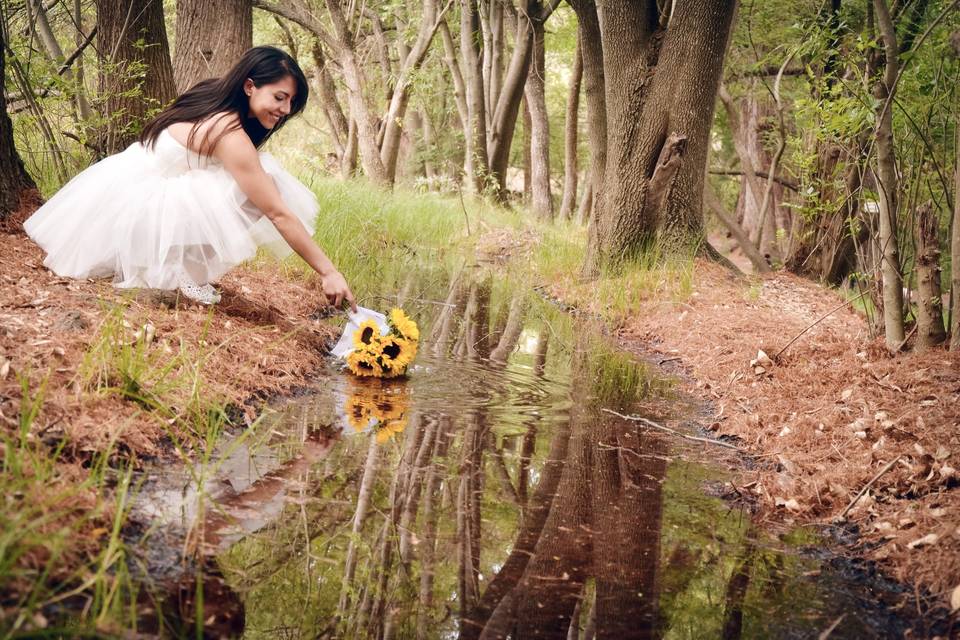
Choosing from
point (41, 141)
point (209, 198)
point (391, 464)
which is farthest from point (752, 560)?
point (41, 141)

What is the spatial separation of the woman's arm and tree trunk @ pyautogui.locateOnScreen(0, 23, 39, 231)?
6.05 feet

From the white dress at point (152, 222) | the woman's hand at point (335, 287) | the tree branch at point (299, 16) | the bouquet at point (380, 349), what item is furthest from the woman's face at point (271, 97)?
the tree branch at point (299, 16)

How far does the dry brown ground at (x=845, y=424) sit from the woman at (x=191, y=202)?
2394 millimetres

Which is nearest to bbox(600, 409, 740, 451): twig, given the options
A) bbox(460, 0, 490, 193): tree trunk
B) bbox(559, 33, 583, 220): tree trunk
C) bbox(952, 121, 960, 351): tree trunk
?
bbox(952, 121, 960, 351): tree trunk

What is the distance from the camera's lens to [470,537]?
9.20 ft

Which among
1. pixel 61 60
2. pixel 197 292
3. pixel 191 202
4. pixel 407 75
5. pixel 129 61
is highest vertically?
pixel 407 75

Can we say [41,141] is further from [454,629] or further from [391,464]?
[454,629]

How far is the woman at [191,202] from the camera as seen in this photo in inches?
179

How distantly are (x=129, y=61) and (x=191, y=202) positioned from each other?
313cm

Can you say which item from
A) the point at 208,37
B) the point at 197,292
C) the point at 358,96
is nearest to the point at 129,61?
the point at 208,37

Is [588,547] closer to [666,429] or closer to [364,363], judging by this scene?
[666,429]

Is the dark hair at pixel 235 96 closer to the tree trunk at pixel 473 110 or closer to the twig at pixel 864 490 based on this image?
the twig at pixel 864 490

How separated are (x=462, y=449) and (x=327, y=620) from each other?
1.55 m

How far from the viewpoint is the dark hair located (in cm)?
462
